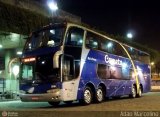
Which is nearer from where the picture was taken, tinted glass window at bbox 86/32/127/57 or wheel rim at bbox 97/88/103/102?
tinted glass window at bbox 86/32/127/57

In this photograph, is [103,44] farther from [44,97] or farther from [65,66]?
[44,97]

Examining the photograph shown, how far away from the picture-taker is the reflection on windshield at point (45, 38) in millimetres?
18406

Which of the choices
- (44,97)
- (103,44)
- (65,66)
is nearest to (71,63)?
(65,66)

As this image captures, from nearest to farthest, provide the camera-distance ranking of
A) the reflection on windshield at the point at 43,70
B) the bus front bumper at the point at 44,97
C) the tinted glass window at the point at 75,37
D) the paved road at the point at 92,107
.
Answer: the paved road at the point at 92,107 → the bus front bumper at the point at 44,97 → the reflection on windshield at the point at 43,70 → the tinted glass window at the point at 75,37

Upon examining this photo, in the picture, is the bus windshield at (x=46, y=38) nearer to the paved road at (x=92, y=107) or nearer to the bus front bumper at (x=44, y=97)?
the bus front bumper at (x=44, y=97)

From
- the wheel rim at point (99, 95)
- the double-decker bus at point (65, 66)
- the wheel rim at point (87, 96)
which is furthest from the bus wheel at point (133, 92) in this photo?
the wheel rim at point (87, 96)

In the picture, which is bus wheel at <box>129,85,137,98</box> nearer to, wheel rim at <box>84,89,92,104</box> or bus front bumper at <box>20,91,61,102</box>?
wheel rim at <box>84,89,92,104</box>

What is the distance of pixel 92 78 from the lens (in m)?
20.4

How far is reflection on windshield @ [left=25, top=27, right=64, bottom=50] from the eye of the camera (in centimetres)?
1841

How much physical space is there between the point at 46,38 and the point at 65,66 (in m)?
1.76

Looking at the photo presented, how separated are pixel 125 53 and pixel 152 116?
42.6ft

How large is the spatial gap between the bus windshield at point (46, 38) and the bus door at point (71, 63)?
16.1 inches

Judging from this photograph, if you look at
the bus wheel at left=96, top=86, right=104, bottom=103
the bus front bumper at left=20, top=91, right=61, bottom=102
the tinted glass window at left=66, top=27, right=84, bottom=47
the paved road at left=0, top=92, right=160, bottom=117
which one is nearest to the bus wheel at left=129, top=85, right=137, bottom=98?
the bus wheel at left=96, top=86, right=104, bottom=103

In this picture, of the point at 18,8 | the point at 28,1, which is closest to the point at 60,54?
the point at 18,8
